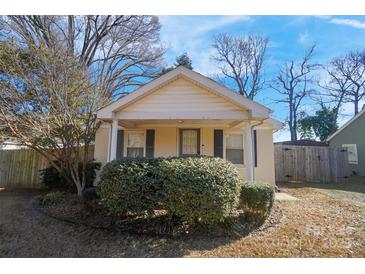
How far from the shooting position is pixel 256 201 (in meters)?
5.58

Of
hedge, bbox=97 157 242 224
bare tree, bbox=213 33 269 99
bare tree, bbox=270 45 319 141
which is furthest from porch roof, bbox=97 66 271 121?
bare tree, bbox=270 45 319 141

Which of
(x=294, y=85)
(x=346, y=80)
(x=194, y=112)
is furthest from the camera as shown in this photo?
(x=294, y=85)

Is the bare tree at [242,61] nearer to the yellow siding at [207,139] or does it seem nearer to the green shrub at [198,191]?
the yellow siding at [207,139]

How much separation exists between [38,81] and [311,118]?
94.3 feet

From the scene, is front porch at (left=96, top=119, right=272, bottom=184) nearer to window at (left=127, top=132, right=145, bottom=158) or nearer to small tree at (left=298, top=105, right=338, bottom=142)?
window at (left=127, top=132, right=145, bottom=158)

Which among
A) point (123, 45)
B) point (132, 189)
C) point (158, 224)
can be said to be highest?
point (123, 45)

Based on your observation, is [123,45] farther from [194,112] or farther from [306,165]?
[306,165]

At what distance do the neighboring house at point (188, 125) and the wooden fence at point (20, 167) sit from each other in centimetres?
370

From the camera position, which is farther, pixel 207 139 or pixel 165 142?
pixel 165 142

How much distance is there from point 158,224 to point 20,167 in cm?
946

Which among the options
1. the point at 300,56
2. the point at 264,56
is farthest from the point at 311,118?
the point at 264,56

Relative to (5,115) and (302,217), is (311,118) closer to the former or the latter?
(302,217)

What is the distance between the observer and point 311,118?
27719 mm

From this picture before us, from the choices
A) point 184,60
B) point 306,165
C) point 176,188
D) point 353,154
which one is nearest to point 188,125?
point 176,188
